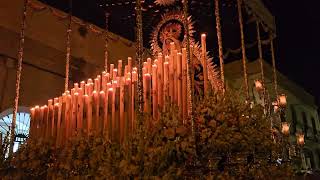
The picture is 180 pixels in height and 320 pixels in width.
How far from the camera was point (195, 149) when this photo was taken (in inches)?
133

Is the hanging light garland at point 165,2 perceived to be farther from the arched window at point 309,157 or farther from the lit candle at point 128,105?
the arched window at point 309,157

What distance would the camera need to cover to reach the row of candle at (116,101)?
4359mm

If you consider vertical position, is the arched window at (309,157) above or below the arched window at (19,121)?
below

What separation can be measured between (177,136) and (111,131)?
1553 mm

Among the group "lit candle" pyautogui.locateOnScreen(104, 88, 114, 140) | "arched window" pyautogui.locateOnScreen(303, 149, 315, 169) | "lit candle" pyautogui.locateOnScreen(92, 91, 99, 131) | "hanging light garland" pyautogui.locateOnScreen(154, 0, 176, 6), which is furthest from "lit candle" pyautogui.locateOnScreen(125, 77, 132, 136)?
"arched window" pyautogui.locateOnScreen(303, 149, 315, 169)

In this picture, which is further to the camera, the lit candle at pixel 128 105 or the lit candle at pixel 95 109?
the lit candle at pixel 95 109

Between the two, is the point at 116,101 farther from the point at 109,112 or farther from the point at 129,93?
the point at 129,93

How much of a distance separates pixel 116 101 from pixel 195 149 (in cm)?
190

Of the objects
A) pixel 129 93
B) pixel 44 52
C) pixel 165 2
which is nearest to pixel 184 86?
pixel 129 93

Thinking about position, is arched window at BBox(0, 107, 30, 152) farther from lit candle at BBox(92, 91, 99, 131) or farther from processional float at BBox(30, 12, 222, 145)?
lit candle at BBox(92, 91, 99, 131)

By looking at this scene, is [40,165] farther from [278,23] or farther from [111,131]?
[278,23]

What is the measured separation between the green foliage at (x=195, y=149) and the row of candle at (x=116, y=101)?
31 centimetres

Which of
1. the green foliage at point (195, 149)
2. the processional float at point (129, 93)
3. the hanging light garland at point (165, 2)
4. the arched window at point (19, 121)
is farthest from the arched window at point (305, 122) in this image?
the green foliage at point (195, 149)

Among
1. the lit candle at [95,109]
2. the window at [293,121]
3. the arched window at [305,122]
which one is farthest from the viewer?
the arched window at [305,122]
